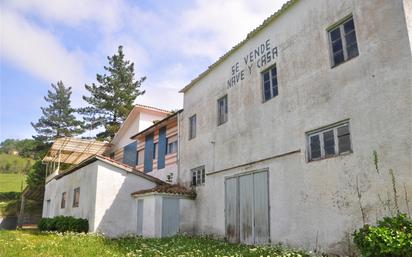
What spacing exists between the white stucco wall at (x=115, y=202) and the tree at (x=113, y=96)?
2649 cm

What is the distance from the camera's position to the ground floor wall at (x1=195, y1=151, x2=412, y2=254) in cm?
866

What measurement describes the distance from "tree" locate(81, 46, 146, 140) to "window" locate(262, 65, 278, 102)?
3393 cm

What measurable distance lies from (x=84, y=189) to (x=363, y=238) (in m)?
16.6

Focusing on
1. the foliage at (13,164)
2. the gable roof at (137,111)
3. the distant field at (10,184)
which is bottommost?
the distant field at (10,184)

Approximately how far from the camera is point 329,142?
10430 mm

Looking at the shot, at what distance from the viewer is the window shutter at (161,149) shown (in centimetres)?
2214

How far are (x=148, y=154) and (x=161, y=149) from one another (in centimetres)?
235

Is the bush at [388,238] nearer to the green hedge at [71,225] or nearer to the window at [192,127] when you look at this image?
the window at [192,127]

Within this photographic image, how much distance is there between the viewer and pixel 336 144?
33.4ft

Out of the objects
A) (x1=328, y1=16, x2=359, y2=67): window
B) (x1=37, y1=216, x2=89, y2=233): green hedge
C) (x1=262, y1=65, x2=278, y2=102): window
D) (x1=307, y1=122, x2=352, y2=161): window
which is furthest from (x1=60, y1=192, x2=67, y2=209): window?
(x1=328, y1=16, x2=359, y2=67): window

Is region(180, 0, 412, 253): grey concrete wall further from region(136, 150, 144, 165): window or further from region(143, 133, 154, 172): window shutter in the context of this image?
region(136, 150, 144, 165): window

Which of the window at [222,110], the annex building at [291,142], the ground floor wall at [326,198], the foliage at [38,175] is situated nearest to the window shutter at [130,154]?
the annex building at [291,142]

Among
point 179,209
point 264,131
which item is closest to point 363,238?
point 264,131

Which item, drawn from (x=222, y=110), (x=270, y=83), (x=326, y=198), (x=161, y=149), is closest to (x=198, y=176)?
(x=222, y=110)
